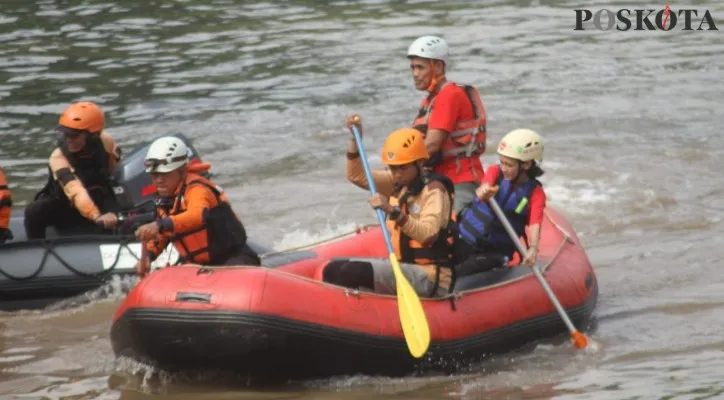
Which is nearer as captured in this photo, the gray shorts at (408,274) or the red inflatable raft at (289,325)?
the red inflatable raft at (289,325)

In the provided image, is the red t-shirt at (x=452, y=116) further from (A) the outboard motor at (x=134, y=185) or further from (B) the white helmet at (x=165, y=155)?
(A) the outboard motor at (x=134, y=185)

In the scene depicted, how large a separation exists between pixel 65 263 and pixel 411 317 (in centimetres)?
290

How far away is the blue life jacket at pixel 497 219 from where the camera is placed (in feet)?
26.7

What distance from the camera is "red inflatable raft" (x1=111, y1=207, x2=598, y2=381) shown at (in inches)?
275

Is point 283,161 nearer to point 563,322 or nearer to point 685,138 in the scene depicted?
point 685,138

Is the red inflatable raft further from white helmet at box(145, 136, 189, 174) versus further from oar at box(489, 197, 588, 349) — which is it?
white helmet at box(145, 136, 189, 174)

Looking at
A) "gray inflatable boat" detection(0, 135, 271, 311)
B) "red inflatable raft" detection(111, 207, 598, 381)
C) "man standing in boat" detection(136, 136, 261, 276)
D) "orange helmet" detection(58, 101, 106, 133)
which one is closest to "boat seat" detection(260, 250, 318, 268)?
"red inflatable raft" detection(111, 207, 598, 381)

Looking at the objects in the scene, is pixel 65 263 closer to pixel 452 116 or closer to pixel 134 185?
pixel 134 185

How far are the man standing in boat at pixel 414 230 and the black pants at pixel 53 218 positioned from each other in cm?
264

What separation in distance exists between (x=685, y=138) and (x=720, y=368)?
6.26 metres

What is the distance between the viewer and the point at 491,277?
7.97 metres

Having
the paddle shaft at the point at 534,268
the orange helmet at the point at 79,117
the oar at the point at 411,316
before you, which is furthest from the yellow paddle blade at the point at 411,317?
the orange helmet at the point at 79,117

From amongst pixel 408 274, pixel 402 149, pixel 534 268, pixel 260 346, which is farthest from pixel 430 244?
pixel 260 346

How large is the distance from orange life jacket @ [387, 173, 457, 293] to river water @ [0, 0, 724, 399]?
0.64m
